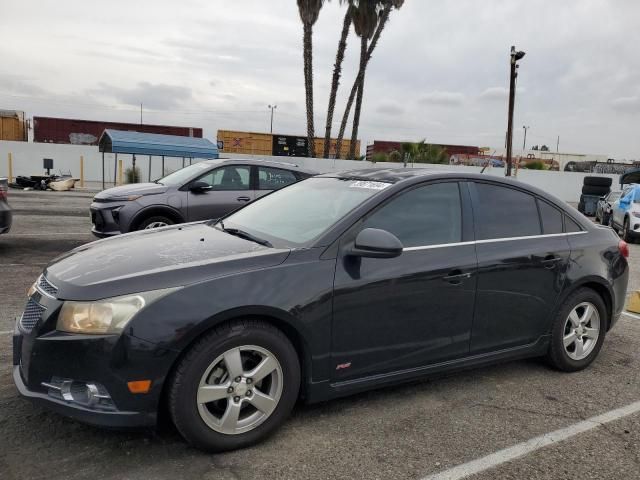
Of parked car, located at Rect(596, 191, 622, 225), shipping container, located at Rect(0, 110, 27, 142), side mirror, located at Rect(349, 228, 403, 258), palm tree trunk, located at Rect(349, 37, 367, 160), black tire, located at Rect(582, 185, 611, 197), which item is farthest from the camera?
shipping container, located at Rect(0, 110, 27, 142)

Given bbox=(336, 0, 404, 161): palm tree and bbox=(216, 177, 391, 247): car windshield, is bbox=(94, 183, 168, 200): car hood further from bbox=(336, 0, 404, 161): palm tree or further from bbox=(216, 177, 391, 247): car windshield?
bbox=(336, 0, 404, 161): palm tree

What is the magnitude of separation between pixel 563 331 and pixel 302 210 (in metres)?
2.20

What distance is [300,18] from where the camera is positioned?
26141 mm

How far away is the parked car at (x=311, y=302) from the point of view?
8.80ft

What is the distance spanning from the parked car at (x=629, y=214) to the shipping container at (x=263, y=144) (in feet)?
82.3

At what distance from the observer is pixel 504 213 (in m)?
3.97

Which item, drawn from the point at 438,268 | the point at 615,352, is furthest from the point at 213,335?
the point at 615,352

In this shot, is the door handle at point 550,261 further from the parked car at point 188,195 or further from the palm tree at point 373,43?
the palm tree at point 373,43

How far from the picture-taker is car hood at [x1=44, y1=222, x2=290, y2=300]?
2754mm

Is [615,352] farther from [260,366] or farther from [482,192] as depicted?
[260,366]

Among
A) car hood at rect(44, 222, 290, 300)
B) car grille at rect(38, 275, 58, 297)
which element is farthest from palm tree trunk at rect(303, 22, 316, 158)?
car grille at rect(38, 275, 58, 297)

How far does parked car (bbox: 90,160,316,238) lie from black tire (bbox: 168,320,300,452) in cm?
520

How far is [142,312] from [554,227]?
311 centimetres

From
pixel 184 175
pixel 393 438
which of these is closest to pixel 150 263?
pixel 393 438
